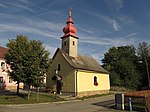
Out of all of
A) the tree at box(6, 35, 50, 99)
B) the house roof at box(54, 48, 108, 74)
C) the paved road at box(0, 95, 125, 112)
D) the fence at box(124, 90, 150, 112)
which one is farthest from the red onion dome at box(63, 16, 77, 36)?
the fence at box(124, 90, 150, 112)

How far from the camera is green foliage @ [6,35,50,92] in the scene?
2622 cm

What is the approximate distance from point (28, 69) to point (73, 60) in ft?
39.5

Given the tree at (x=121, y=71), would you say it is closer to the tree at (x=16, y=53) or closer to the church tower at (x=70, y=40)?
the church tower at (x=70, y=40)

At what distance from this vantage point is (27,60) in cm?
2664

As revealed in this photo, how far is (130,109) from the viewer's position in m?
20.9

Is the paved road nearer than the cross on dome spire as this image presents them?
Yes

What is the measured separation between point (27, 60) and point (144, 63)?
2028 inches

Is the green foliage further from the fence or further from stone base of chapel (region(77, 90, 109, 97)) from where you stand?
the fence

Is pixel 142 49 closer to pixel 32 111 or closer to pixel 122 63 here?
pixel 122 63

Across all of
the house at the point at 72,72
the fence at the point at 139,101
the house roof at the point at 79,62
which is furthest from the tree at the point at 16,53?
the fence at the point at 139,101

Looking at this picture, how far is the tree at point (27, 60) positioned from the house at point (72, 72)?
6.42m

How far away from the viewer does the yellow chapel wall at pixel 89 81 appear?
114 feet

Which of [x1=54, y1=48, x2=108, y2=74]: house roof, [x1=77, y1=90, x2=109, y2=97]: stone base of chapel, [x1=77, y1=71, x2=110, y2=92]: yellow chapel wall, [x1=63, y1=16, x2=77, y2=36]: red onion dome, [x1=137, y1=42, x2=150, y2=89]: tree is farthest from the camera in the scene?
[x1=137, y1=42, x2=150, y2=89]: tree

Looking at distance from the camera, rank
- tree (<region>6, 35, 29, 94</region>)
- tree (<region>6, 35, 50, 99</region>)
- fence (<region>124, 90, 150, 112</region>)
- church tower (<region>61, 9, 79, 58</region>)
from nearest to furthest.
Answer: fence (<region>124, 90, 150, 112</region>), tree (<region>6, 35, 50, 99</region>), tree (<region>6, 35, 29, 94</region>), church tower (<region>61, 9, 79, 58</region>)
